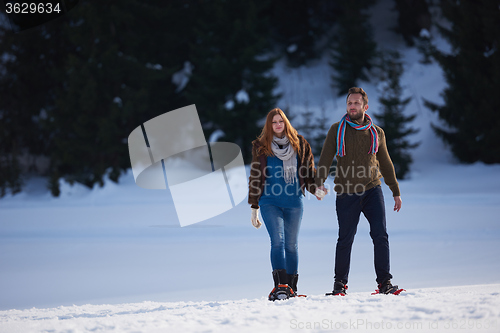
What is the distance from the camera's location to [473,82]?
18.1 metres

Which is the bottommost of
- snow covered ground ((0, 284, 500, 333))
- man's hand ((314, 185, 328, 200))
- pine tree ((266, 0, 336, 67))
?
snow covered ground ((0, 284, 500, 333))

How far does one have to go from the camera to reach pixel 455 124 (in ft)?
62.0

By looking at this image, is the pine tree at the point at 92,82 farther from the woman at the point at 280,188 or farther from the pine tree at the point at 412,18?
the woman at the point at 280,188

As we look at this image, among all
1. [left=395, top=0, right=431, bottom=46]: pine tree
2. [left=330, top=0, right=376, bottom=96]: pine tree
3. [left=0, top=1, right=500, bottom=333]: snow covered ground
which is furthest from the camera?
[left=395, top=0, right=431, bottom=46]: pine tree

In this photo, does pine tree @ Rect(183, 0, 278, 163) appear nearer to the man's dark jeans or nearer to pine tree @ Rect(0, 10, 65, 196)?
pine tree @ Rect(0, 10, 65, 196)

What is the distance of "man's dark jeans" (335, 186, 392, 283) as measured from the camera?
12.3ft

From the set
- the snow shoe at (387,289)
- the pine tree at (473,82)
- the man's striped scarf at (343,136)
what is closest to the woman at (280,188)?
the man's striped scarf at (343,136)

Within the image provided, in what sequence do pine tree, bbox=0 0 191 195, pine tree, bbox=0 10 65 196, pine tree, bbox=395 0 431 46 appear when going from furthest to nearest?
pine tree, bbox=395 0 431 46 → pine tree, bbox=0 10 65 196 → pine tree, bbox=0 0 191 195

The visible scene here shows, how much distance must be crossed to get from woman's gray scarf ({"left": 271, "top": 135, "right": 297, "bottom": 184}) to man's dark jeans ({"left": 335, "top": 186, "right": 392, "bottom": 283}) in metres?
0.41

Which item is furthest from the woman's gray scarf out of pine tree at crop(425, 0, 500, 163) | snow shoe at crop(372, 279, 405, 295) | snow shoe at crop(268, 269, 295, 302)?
pine tree at crop(425, 0, 500, 163)

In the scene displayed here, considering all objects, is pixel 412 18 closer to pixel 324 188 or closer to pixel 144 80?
pixel 144 80

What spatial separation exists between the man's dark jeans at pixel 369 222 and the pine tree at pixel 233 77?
49.5ft

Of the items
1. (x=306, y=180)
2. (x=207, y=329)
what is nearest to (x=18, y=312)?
(x=207, y=329)

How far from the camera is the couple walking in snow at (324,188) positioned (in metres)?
3.75
